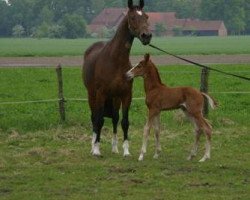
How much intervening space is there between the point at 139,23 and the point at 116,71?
885 mm

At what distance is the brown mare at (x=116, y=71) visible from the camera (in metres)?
10.3

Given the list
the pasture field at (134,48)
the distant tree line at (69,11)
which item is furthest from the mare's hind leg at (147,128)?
the distant tree line at (69,11)

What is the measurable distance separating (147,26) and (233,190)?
3234mm

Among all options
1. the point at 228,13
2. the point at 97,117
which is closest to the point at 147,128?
the point at 97,117

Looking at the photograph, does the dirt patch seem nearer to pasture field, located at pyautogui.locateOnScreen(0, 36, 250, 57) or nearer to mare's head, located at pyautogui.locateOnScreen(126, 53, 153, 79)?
pasture field, located at pyautogui.locateOnScreen(0, 36, 250, 57)

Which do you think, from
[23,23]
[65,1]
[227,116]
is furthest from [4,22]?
[227,116]

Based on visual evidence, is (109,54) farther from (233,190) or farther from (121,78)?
(233,190)

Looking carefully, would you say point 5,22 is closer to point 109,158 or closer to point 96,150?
point 96,150

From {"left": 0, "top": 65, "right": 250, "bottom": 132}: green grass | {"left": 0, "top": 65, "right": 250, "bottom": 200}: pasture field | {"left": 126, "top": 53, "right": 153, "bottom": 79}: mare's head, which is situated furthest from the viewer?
{"left": 0, "top": 65, "right": 250, "bottom": 132}: green grass

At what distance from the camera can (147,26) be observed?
1020cm

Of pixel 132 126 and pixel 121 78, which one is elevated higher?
pixel 121 78

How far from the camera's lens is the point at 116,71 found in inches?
414

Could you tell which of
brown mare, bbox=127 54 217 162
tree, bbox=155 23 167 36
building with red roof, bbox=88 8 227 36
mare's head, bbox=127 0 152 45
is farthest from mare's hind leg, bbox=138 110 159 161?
tree, bbox=155 23 167 36

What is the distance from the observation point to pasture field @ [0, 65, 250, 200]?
821 centimetres
